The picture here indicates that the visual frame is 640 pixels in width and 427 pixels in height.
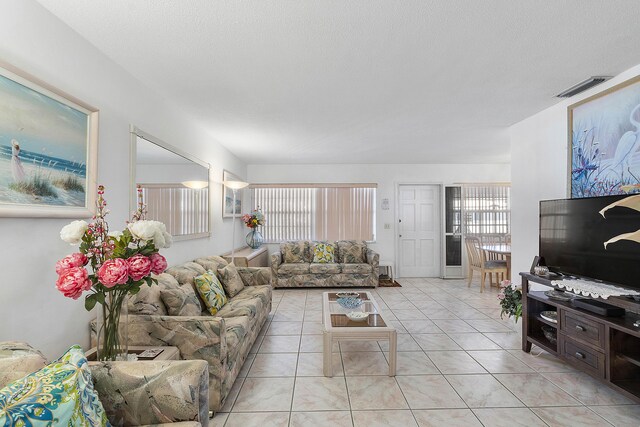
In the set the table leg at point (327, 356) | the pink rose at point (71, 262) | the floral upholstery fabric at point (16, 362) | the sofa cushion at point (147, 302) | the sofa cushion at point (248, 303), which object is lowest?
the table leg at point (327, 356)

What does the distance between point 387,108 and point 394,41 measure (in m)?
1.23

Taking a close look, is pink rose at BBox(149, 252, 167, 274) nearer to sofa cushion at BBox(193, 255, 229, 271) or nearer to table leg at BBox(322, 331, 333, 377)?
table leg at BBox(322, 331, 333, 377)

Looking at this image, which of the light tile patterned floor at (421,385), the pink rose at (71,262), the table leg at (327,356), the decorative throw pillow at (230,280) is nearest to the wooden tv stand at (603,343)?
the light tile patterned floor at (421,385)

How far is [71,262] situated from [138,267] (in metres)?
0.28

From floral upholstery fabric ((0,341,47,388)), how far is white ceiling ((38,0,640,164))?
1709 millimetres

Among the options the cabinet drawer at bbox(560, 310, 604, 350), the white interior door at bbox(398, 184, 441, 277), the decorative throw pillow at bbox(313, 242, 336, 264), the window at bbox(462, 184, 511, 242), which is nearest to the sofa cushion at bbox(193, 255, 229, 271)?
the decorative throw pillow at bbox(313, 242, 336, 264)

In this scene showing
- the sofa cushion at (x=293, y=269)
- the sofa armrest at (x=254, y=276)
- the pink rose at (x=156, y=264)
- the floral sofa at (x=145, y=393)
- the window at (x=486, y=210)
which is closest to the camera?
the floral sofa at (x=145, y=393)

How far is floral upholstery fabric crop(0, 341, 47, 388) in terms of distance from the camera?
42.6 inches

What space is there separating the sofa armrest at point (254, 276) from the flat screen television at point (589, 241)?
3.03 metres

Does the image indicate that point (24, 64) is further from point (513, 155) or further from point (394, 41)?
point (513, 155)

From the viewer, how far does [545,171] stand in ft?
10.7

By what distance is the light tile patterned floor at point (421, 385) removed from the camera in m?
2.00

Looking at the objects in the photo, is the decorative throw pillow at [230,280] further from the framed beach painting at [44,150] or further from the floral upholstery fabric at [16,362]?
the floral upholstery fabric at [16,362]

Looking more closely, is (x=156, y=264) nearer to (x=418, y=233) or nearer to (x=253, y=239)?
(x=253, y=239)
